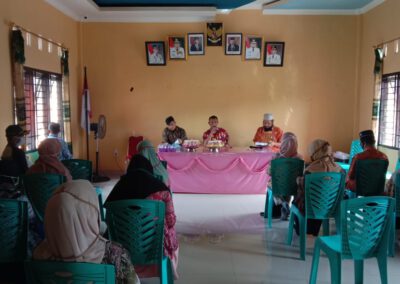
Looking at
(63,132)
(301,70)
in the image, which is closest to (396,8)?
(301,70)

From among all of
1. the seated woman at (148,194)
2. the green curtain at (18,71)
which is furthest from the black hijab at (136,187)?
the green curtain at (18,71)

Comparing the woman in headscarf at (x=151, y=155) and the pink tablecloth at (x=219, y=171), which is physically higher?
the woman in headscarf at (x=151, y=155)

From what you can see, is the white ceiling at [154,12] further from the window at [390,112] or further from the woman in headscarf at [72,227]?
the woman in headscarf at [72,227]

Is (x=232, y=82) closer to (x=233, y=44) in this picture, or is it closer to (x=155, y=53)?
(x=233, y=44)

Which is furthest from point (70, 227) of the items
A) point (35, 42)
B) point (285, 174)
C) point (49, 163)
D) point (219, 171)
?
point (35, 42)

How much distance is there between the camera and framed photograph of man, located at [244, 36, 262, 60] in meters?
7.62

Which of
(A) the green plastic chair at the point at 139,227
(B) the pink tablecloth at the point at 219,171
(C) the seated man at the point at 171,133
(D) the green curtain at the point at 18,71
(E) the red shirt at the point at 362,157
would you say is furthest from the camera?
(C) the seated man at the point at 171,133

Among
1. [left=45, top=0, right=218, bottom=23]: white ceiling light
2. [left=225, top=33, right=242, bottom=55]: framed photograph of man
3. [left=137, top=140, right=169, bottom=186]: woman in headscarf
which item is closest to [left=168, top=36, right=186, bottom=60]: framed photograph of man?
[left=45, top=0, right=218, bottom=23]: white ceiling light

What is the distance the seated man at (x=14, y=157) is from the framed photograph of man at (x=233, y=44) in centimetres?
464

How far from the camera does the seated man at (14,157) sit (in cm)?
371

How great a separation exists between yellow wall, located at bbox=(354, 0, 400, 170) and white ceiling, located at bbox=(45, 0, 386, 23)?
0.94ft

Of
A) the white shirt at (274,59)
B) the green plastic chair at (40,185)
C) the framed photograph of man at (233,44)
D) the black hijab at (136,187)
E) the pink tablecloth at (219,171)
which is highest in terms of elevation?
the framed photograph of man at (233,44)

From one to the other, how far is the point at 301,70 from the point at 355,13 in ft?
5.03

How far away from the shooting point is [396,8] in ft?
20.1
